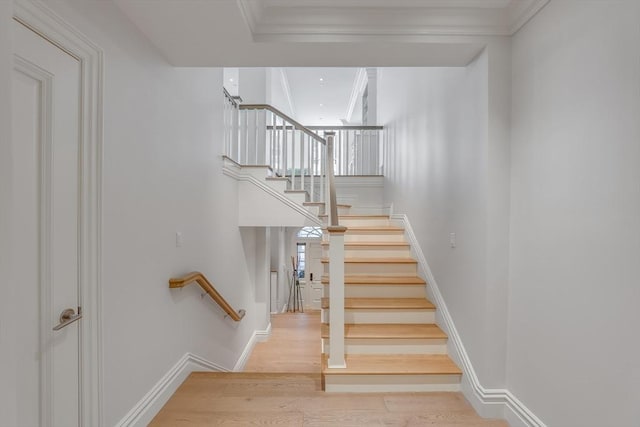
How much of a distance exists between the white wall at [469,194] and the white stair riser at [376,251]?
380 mm

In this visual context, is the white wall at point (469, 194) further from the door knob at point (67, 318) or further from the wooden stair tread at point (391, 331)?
the door knob at point (67, 318)

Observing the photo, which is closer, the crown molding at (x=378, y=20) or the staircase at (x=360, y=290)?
the crown molding at (x=378, y=20)

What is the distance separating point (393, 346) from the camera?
8.74ft

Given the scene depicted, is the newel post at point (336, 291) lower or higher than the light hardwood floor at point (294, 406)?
higher

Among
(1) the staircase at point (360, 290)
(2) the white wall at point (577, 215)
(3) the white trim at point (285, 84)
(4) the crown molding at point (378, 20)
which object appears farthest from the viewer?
(3) the white trim at point (285, 84)

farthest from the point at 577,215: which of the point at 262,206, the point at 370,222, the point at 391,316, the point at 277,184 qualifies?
the point at 370,222

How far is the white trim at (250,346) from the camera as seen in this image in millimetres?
4284

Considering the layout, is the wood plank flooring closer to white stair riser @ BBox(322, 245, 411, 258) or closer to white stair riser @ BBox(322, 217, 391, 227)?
white stair riser @ BBox(322, 245, 411, 258)

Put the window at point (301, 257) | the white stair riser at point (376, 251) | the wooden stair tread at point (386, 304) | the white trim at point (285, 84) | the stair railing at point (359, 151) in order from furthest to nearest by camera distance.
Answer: the window at point (301, 257), the white trim at point (285, 84), the stair railing at point (359, 151), the white stair riser at point (376, 251), the wooden stair tread at point (386, 304)

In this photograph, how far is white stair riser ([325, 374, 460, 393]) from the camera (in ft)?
7.61

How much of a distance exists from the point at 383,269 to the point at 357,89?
249 inches

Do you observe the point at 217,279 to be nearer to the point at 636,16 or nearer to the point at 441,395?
the point at 441,395

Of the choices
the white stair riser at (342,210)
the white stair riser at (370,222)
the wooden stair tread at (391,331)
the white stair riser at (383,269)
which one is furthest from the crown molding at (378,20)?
the white stair riser at (342,210)

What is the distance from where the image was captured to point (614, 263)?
132 centimetres
